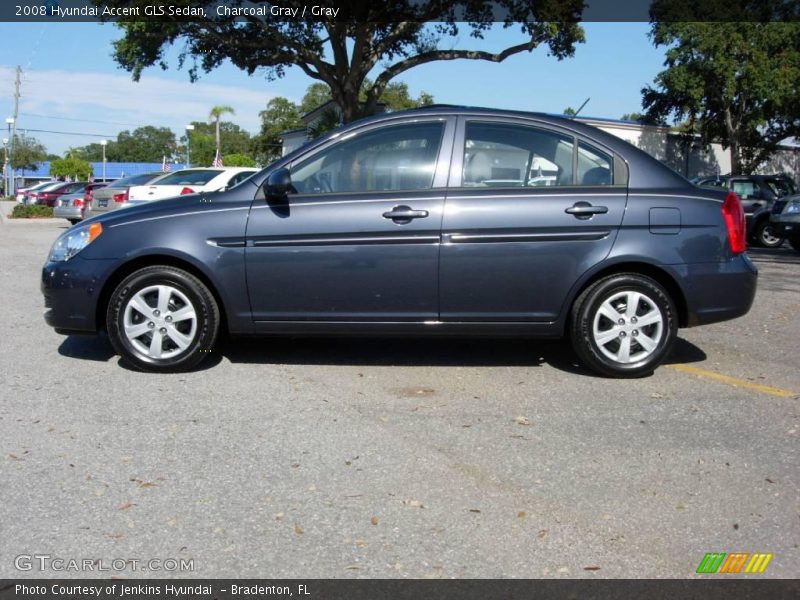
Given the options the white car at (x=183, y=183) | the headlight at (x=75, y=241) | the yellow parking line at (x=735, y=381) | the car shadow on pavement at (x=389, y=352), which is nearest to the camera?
the yellow parking line at (x=735, y=381)

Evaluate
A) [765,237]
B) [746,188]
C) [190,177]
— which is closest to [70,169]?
[190,177]

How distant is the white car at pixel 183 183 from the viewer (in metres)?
16.3

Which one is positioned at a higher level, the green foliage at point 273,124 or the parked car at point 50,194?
the green foliage at point 273,124

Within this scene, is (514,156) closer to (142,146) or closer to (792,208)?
(792,208)

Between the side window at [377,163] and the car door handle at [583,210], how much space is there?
0.97m

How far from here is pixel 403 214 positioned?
18.2 ft

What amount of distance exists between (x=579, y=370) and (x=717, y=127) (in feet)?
120

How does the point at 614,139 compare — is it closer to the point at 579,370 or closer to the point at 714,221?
the point at 714,221

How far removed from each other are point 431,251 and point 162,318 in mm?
1893

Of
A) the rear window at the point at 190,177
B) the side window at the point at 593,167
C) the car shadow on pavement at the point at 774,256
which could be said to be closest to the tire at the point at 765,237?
the car shadow on pavement at the point at 774,256

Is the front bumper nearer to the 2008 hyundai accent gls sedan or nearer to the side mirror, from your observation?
the 2008 hyundai accent gls sedan

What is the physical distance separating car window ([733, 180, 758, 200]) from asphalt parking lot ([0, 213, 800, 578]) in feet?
48.2

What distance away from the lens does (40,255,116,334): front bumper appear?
18.8ft

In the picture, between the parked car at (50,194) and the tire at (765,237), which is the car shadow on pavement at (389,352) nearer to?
the tire at (765,237)
